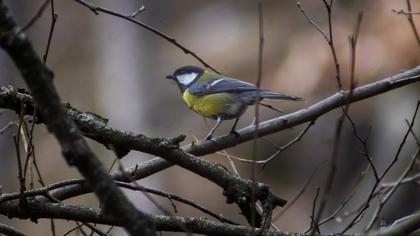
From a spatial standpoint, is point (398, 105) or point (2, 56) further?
point (2, 56)

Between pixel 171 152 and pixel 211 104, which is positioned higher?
pixel 211 104

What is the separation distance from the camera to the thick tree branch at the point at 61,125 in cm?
129

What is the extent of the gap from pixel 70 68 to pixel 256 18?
387 centimetres

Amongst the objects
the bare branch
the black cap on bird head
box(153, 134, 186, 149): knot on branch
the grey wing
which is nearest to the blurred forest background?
the black cap on bird head

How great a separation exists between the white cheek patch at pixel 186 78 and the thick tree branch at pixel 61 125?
10.8 feet

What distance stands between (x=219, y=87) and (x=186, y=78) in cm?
45

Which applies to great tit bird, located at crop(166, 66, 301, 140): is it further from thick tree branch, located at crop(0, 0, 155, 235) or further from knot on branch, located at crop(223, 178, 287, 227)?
thick tree branch, located at crop(0, 0, 155, 235)

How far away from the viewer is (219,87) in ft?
14.5

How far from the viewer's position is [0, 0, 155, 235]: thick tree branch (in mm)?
1295

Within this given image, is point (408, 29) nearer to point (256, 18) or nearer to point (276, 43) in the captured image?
point (276, 43)

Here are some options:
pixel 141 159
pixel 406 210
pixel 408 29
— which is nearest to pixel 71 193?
pixel 406 210

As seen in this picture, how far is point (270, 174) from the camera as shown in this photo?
28.9ft

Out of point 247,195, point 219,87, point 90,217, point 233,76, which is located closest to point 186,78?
point 219,87

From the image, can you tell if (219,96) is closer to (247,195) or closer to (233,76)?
(247,195)
